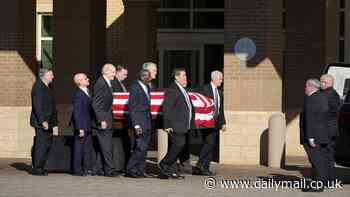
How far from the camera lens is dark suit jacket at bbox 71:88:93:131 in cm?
1481

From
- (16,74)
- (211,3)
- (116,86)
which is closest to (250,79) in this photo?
(116,86)

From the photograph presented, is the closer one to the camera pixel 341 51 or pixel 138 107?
pixel 138 107

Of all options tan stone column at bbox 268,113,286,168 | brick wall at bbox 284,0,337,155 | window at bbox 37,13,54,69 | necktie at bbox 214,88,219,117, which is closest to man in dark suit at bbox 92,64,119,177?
necktie at bbox 214,88,219,117

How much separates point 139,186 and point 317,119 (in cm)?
275

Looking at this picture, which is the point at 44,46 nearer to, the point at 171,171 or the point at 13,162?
the point at 13,162

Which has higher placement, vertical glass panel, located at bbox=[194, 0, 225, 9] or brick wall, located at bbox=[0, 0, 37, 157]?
vertical glass panel, located at bbox=[194, 0, 225, 9]

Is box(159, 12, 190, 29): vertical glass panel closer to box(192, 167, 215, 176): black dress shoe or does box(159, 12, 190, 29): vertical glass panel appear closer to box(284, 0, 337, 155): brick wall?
box(284, 0, 337, 155): brick wall

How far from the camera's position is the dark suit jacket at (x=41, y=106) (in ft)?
48.7

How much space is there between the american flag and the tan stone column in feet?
6.45

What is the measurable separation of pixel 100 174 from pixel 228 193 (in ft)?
9.29

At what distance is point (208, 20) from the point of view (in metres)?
24.9

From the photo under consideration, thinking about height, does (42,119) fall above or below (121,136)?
above

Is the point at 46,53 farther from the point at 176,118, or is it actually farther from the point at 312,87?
the point at 312,87

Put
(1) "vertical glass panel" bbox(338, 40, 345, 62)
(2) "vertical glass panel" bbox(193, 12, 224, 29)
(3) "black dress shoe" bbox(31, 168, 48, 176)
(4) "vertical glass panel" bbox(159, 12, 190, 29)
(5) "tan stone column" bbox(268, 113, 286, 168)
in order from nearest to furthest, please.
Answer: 1. (3) "black dress shoe" bbox(31, 168, 48, 176)
2. (5) "tan stone column" bbox(268, 113, 286, 168)
3. (1) "vertical glass panel" bbox(338, 40, 345, 62)
4. (2) "vertical glass panel" bbox(193, 12, 224, 29)
5. (4) "vertical glass panel" bbox(159, 12, 190, 29)
